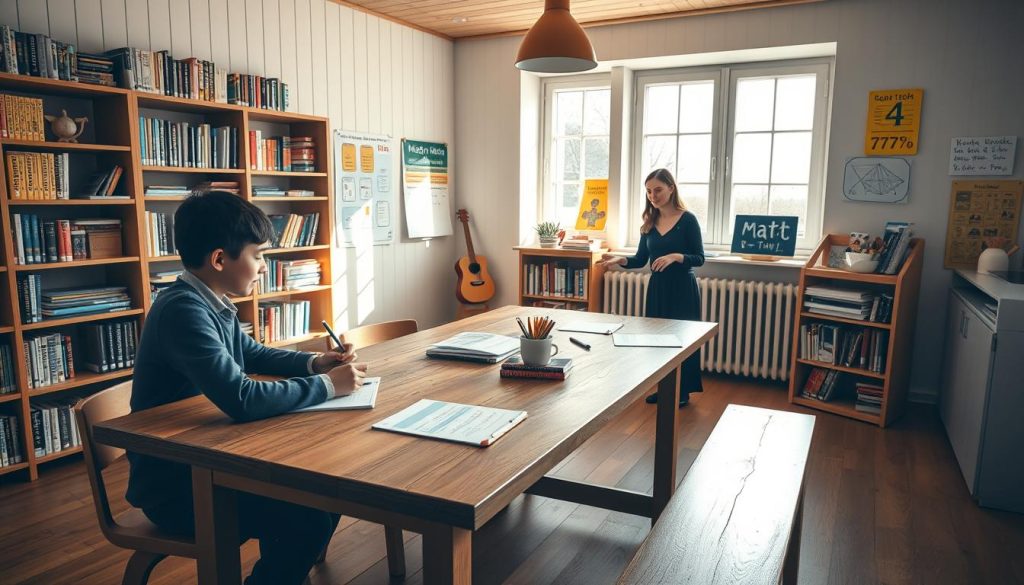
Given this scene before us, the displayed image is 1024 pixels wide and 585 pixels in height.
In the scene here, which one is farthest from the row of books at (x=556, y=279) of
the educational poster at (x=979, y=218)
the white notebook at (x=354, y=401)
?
the white notebook at (x=354, y=401)

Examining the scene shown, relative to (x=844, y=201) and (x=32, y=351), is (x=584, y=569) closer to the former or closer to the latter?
(x=32, y=351)

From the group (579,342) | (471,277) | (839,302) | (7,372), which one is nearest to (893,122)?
(839,302)

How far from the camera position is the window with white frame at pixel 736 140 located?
4.54 meters

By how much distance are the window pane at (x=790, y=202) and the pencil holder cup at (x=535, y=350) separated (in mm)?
3319

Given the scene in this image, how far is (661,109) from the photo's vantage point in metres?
5.00

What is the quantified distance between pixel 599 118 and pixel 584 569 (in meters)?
3.75

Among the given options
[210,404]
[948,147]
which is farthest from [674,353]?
[948,147]

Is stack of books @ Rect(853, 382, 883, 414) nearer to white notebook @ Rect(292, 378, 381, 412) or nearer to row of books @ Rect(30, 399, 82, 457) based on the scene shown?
white notebook @ Rect(292, 378, 381, 412)

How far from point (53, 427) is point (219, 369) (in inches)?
82.9

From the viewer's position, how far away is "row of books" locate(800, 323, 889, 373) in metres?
3.76

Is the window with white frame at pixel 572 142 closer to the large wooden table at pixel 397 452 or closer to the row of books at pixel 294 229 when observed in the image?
the row of books at pixel 294 229

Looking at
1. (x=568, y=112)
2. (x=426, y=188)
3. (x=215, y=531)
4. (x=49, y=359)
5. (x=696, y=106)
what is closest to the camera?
(x=215, y=531)

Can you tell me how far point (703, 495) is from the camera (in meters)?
1.78

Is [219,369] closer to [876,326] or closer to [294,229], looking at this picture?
[294,229]
